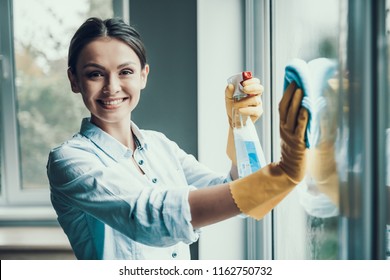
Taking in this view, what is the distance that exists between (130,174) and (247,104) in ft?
1.04

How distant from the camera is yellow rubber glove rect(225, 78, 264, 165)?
92 centimetres

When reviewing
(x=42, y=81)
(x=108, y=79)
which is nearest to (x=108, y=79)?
(x=108, y=79)

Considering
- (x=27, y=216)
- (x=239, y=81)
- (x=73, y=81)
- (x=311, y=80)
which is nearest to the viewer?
(x=311, y=80)

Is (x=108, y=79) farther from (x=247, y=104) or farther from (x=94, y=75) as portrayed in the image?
(x=247, y=104)

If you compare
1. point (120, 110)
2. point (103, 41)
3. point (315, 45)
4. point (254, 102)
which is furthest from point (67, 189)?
point (315, 45)

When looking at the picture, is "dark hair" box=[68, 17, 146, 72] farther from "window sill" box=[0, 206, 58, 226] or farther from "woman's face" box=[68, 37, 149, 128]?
"window sill" box=[0, 206, 58, 226]

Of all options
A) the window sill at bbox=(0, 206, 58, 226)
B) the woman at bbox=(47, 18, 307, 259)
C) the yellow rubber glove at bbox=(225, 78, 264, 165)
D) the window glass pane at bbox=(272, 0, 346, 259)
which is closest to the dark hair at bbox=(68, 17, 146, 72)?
the woman at bbox=(47, 18, 307, 259)

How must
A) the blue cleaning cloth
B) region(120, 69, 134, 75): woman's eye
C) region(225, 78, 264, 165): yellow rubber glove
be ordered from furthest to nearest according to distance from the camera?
region(120, 69, 134, 75): woman's eye, region(225, 78, 264, 165): yellow rubber glove, the blue cleaning cloth

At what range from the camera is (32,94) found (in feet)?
4.51

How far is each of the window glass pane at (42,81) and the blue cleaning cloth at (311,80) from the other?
671 mm

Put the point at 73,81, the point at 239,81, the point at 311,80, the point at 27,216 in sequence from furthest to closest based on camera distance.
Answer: the point at 27,216 → the point at 73,81 → the point at 239,81 → the point at 311,80

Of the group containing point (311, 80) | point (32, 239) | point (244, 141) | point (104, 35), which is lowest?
point (32, 239)

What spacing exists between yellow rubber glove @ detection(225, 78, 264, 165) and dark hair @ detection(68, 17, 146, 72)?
0.82 feet

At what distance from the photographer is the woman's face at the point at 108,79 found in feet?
3.33
